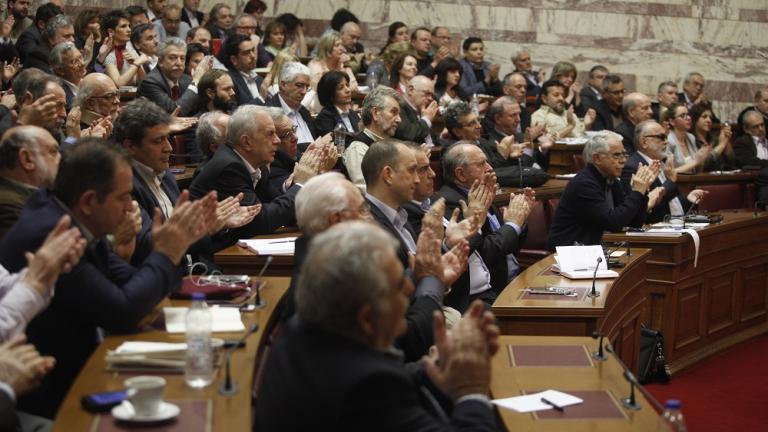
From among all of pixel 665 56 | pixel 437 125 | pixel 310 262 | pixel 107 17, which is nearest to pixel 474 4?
pixel 665 56

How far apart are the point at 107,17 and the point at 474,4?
572 centimetres

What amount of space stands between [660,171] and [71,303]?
17.3 feet

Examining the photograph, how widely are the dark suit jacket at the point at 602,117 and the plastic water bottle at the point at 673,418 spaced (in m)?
8.35

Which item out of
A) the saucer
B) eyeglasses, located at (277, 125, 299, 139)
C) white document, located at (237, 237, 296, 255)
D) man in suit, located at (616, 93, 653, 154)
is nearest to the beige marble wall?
man in suit, located at (616, 93, 653, 154)

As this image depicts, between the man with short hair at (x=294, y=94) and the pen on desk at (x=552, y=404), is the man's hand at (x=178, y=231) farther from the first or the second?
the man with short hair at (x=294, y=94)

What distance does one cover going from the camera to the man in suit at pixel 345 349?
2264 mm

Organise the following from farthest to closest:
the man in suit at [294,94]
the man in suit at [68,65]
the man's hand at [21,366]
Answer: the man in suit at [294,94] < the man in suit at [68,65] < the man's hand at [21,366]

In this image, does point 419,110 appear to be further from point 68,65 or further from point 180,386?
point 180,386

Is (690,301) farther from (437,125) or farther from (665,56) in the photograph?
(665,56)

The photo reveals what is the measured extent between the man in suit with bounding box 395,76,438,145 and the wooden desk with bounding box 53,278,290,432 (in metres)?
4.61

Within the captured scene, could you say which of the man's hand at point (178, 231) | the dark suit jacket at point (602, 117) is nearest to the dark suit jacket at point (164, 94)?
the man's hand at point (178, 231)

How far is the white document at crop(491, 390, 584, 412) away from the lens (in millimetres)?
3148

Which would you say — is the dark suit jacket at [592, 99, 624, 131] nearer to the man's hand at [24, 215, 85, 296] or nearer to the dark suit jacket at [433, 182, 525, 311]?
the dark suit jacket at [433, 182, 525, 311]

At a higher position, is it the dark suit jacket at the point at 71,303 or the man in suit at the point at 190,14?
the man in suit at the point at 190,14
